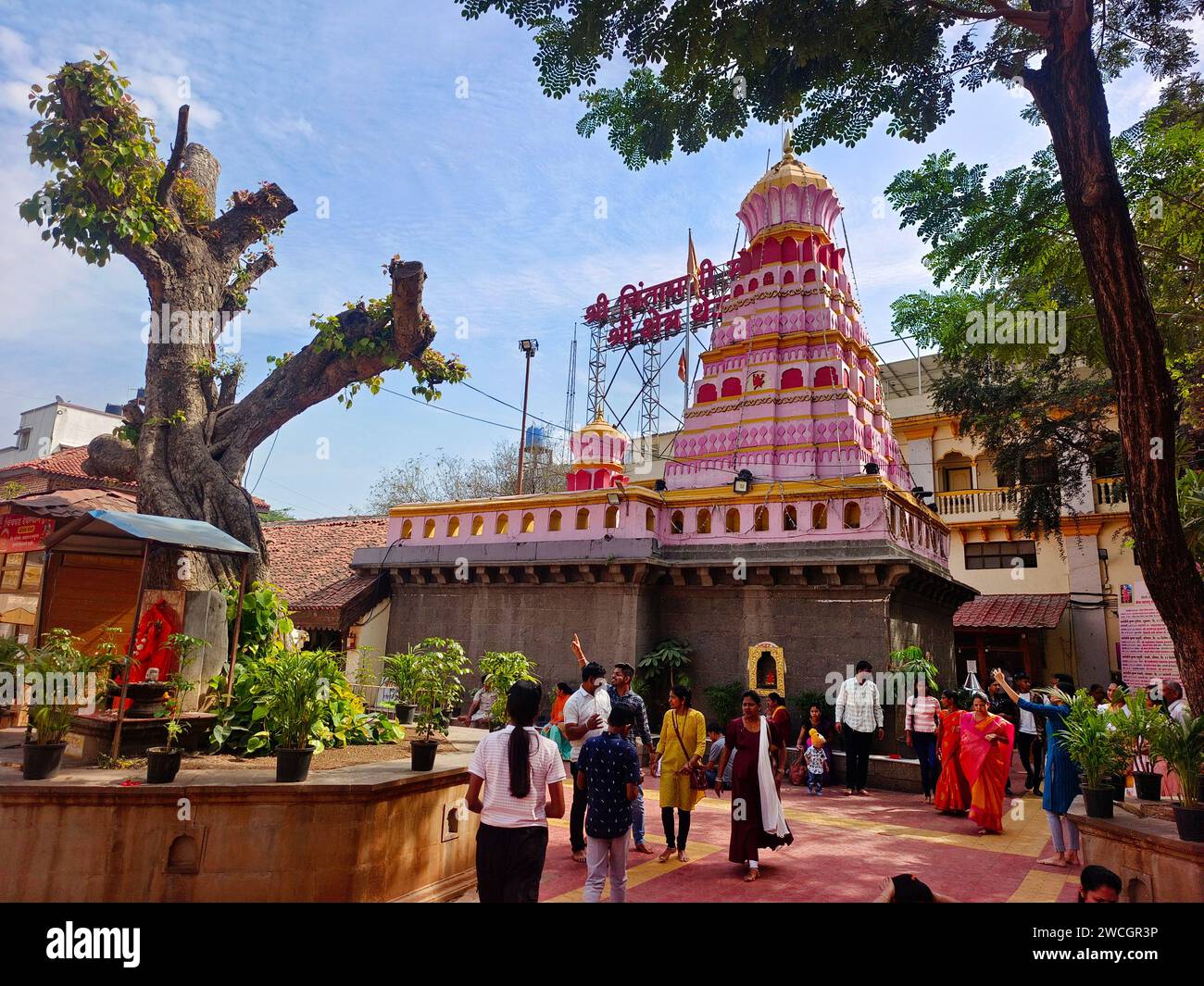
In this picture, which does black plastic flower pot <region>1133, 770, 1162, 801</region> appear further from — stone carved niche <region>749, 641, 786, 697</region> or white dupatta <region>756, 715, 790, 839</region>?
stone carved niche <region>749, 641, 786, 697</region>

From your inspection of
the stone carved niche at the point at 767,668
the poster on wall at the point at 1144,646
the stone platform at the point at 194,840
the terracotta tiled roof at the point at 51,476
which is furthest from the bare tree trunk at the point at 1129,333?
the terracotta tiled roof at the point at 51,476

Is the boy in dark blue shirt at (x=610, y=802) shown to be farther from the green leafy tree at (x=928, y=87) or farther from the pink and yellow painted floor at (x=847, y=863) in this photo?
the green leafy tree at (x=928, y=87)

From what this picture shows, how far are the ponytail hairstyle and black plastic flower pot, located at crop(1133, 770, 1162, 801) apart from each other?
515 centimetres

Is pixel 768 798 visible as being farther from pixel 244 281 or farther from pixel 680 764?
pixel 244 281

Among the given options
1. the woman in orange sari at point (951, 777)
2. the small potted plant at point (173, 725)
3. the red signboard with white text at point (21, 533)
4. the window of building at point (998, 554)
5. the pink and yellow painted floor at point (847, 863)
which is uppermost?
the window of building at point (998, 554)

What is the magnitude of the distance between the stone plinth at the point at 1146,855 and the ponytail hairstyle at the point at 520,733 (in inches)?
164

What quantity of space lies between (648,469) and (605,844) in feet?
81.7

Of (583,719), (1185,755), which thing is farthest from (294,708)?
(1185,755)

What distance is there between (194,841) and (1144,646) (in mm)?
18030

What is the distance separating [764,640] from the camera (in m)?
14.8

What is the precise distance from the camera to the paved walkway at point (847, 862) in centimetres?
620

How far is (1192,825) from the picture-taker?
4.70m
